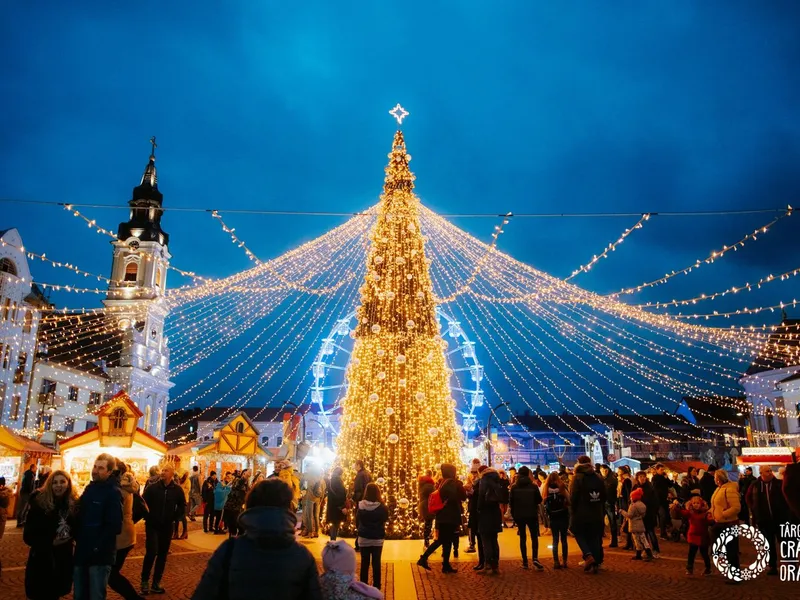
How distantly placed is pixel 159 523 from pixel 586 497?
6.15 metres

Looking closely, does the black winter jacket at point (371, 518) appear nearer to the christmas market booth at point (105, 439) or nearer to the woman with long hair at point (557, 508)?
the woman with long hair at point (557, 508)

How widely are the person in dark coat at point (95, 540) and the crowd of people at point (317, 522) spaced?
10mm

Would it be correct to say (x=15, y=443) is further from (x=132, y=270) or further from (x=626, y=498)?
(x=132, y=270)

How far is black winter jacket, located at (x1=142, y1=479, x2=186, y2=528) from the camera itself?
8445 millimetres

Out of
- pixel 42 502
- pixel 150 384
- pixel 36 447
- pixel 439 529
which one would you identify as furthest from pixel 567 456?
pixel 42 502

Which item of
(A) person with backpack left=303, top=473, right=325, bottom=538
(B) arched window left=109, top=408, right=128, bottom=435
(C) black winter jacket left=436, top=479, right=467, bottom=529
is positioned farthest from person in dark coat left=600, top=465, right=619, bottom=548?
(B) arched window left=109, top=408, right=128, bottom=435

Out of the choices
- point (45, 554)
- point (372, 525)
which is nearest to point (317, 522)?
point (372, 525)

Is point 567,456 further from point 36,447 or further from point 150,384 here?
point 36,447

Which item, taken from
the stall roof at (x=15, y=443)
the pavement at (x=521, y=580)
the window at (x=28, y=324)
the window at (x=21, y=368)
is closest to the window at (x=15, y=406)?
the window at (x=21, y=368)

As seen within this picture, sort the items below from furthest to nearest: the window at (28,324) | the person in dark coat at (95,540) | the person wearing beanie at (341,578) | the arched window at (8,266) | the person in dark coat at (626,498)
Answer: the window at (28,324), the arched window at (8,266), the person in dark coat at (626,498), the person in dark coat at (95,540), the person wearing beanie at (341,578)

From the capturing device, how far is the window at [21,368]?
3716 cm

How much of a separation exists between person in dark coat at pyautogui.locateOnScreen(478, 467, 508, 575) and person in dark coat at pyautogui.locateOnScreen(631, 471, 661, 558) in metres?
3.35

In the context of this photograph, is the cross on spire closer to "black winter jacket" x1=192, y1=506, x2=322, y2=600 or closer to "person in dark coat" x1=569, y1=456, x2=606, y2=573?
"person in dark coat" x1=569, y1=456, x2=606, y2=573

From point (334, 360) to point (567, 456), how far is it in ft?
191
